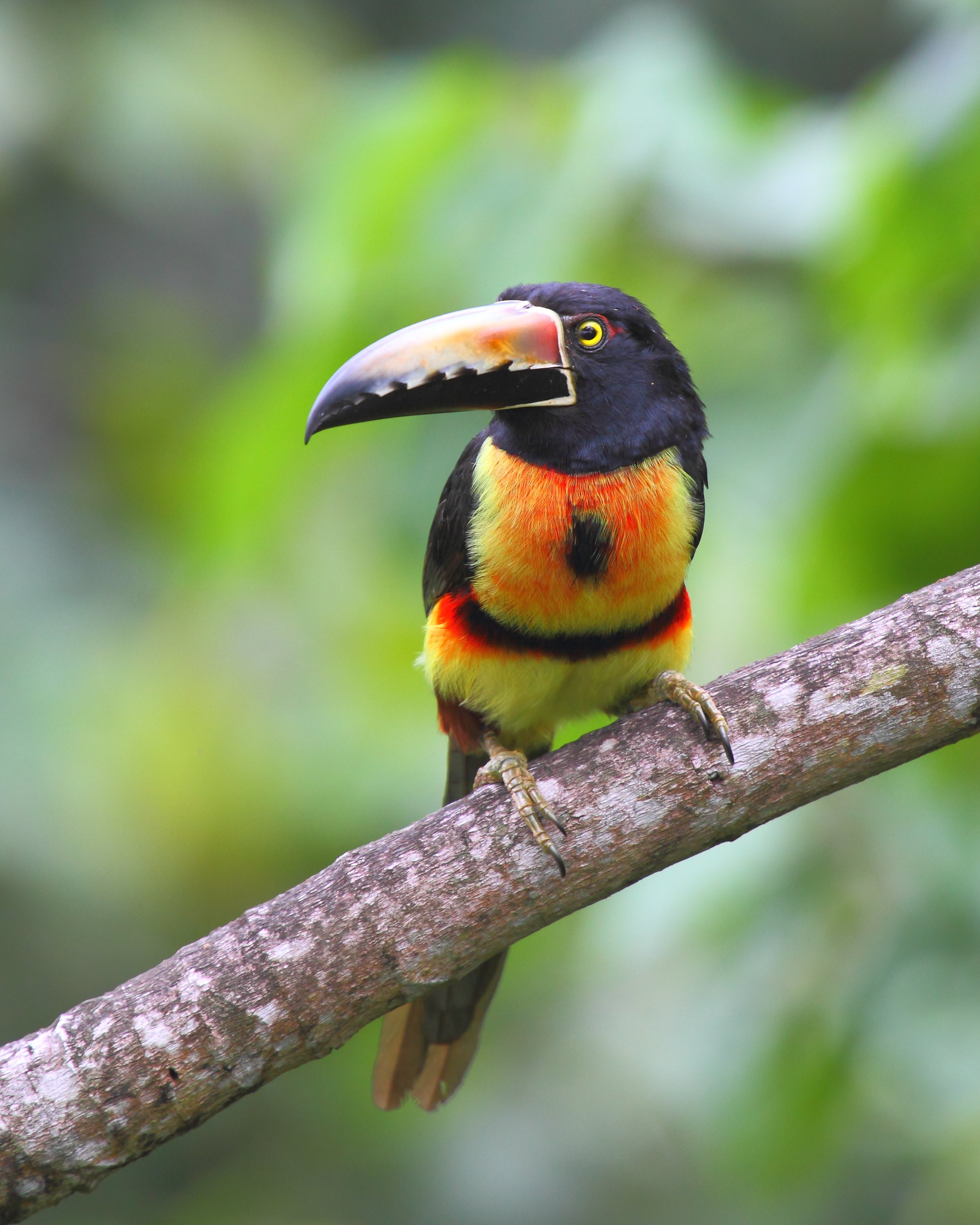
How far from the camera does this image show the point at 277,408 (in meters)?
3.86

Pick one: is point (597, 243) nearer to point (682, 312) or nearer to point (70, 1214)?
point (682, 312)

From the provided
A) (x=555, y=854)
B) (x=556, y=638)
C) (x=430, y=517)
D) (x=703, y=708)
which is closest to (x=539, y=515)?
(x=556, y=638)

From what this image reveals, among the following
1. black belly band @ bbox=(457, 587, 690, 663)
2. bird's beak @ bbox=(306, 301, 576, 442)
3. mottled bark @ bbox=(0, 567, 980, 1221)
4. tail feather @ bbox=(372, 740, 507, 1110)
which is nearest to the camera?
mottled bark @ bbox=(0, 567, 980, 1221)

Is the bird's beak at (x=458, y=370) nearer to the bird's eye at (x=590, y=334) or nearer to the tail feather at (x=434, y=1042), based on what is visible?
the bird's eye at (x=590, y=334)

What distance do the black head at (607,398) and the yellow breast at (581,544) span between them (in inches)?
1.7

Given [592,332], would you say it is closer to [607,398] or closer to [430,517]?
[607,398]

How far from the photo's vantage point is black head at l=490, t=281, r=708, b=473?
3.14m

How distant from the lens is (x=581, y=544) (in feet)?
10.0

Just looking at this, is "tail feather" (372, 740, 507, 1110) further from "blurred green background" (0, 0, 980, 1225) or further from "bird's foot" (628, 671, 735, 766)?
"bird's foot" (628, 671, 735, 766)

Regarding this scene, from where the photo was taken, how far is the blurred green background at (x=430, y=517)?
11.1 feet

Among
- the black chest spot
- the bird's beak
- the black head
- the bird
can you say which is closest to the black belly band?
the bird

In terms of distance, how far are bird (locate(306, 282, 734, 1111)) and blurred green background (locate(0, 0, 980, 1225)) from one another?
0.36 metres

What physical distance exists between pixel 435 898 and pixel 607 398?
118 centimetres

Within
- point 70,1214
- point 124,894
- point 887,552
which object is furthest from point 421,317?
point 70,1214
